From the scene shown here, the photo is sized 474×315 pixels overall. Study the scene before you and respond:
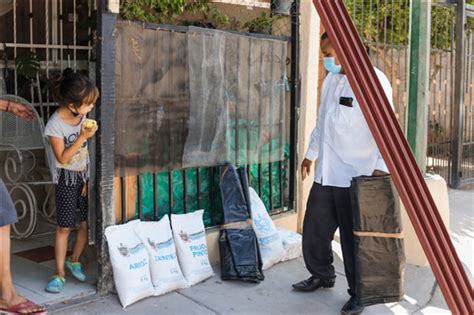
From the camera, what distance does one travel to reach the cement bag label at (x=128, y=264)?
4.20 meters

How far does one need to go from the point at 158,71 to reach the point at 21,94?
2254 mm

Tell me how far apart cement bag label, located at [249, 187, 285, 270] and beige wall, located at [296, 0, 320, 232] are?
0.76 m

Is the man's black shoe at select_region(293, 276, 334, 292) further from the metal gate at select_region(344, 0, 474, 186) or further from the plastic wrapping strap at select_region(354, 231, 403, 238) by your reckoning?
the metal gate at select_region(344, 0, 474, 186)

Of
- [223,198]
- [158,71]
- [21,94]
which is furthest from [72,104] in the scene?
[21,94]

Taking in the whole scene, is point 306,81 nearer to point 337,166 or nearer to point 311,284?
point 337,166

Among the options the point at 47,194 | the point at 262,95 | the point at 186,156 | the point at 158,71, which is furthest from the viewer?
the point at 47,194

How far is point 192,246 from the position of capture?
15.4 ft

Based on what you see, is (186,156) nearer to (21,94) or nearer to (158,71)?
(158,71)

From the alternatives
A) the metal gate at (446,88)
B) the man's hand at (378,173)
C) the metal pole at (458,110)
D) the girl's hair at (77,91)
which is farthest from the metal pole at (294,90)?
the metal pole at (458,110)

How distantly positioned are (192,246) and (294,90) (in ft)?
6.22

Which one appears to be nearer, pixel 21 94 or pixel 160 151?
pixel 160 151

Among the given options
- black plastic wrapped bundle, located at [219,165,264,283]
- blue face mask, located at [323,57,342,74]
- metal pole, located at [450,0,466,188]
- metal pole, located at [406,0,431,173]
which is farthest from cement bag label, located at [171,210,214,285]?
metal pole, located at [450,0,466,188]

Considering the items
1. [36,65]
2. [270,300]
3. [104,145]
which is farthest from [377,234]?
[36,65]

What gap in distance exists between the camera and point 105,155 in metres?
4.26
